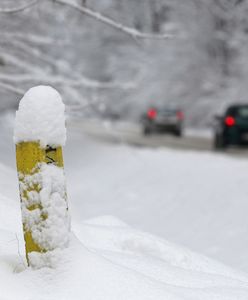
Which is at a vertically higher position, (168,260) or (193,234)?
(168,260)

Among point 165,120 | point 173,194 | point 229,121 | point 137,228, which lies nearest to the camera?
point 137,228

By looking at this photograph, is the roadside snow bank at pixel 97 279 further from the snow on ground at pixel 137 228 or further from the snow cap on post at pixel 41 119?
the snow cap on post at pixel 41 119

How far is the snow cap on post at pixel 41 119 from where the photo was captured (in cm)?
340

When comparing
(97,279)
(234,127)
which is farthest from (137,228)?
(234,127)

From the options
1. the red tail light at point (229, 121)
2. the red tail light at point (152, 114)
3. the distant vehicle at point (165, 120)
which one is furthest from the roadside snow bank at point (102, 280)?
the red tail light at point (152, 114)

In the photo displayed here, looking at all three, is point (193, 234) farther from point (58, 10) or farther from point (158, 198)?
point (58, 10)

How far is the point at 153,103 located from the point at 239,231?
27.5 meters

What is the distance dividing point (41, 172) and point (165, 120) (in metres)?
23.4

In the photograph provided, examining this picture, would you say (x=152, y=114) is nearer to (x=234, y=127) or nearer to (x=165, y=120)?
(x=165, y=120)

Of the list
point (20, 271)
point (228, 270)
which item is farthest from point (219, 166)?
point (20, 271)

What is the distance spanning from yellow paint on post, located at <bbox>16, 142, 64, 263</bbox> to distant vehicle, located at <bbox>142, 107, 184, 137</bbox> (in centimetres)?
2309

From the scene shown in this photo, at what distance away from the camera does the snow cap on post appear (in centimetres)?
340

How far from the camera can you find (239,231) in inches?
369

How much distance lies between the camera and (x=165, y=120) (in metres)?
26.6
